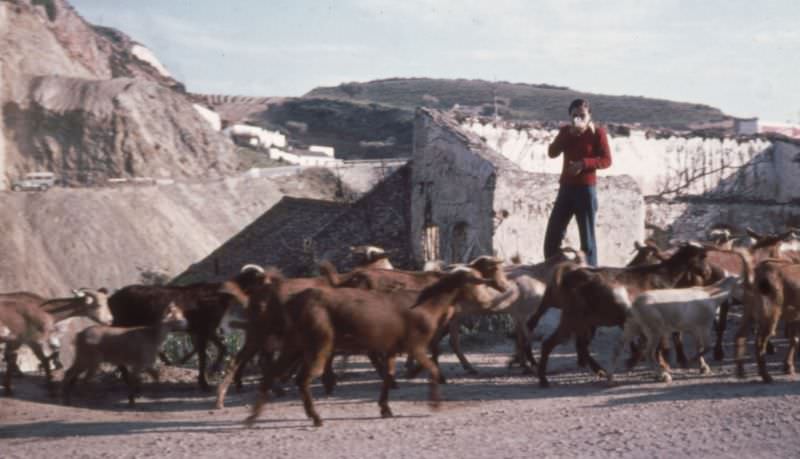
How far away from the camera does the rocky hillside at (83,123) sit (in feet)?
149

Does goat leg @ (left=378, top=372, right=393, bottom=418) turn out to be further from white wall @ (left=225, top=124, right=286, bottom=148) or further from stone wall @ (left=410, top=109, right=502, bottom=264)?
white wall @ (left=225, top=124, right=286, bottom=148)

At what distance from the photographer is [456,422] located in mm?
8672

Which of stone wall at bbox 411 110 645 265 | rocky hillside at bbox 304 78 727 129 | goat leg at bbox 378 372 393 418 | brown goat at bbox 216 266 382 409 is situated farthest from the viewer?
rocky hillside at bbox 304 78 727 129

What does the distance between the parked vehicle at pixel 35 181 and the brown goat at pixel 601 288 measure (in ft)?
116

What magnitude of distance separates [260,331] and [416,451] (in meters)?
2.57

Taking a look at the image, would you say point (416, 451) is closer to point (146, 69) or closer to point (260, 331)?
point (260, 331)

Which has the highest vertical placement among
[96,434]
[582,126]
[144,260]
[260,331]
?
[582,126]

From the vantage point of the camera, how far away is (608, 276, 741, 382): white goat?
33.8ft

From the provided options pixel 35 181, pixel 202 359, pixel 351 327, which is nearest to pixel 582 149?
pixel 202 359

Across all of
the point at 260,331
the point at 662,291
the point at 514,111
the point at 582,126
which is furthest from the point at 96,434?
the point at 514,111

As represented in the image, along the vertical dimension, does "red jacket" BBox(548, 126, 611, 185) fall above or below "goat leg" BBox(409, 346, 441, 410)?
above

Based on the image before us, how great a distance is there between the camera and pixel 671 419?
8.32 m

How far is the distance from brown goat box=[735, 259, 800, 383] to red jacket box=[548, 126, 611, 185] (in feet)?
12.4

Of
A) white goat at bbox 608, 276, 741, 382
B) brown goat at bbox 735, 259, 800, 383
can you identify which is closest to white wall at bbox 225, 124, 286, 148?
white goat at bbox 608, 276, 741, 382
